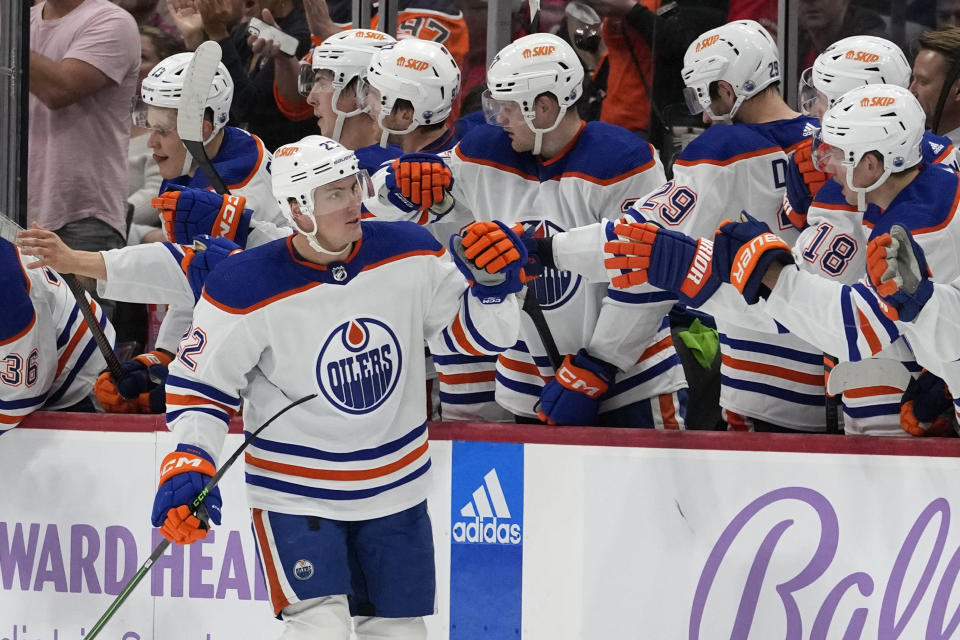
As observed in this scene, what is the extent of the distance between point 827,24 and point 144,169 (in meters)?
2.50

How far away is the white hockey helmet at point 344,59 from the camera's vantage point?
12.9ft

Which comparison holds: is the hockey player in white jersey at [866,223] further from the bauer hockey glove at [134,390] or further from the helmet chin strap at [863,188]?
the bauer hockey glove at [134,390]

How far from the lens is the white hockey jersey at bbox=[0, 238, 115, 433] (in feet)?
11.9

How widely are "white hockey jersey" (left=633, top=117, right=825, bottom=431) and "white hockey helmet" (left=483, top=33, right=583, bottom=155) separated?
344 mm

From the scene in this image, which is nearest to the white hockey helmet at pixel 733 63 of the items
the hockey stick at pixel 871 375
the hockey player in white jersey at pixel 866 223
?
the hockey player in white jersey at pixel 866 223

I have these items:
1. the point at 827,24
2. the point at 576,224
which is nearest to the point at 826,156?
the point at 576,224

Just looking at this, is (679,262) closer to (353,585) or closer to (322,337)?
(322,337)

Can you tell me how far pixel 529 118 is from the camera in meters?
3.41

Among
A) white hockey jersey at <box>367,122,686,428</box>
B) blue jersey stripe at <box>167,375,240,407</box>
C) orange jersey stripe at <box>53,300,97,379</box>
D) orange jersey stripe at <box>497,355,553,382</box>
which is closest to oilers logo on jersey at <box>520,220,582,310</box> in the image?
white hockey jersey at <box>367,122,686,428</box>

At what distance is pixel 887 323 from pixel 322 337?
118cm

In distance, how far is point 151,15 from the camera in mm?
5039

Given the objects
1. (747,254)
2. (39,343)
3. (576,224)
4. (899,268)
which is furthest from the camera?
(39,343)

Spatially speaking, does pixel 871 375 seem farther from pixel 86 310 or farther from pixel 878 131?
pixel 86 310

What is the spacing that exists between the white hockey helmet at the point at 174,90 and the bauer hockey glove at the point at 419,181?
0.74m
